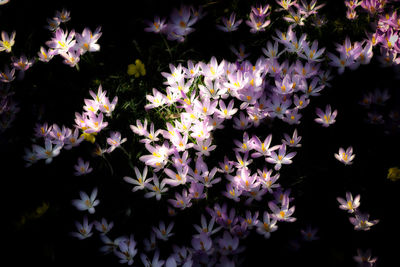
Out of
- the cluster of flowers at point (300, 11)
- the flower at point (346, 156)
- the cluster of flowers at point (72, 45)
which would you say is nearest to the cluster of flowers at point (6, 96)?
the cluster of flowers at point (72, 45)

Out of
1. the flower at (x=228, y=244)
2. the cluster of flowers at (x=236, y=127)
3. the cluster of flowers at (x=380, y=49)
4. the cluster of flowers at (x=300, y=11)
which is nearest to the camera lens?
the flower at (x=228, y=244)

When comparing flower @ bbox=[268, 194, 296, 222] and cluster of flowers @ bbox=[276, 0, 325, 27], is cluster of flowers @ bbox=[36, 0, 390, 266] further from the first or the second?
cluster of flowers @ bbox=[276, 0, 325, 27]

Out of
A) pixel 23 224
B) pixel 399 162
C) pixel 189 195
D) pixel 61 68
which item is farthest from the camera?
pixel 61 68

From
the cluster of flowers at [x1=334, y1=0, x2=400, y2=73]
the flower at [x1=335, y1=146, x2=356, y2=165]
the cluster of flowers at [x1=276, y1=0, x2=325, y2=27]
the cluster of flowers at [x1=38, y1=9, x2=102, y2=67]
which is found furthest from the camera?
the cluster of flowers at [x1=276, y1=0, x2=325, y2=27]

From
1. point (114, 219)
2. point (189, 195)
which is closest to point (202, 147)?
point (189, 195)

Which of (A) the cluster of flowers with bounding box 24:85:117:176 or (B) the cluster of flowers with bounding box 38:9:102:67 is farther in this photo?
(B) the cluster of flowers with bounding box 38:9:102:67

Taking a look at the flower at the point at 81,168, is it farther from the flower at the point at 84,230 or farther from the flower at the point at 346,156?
the flower at the point at 346,156

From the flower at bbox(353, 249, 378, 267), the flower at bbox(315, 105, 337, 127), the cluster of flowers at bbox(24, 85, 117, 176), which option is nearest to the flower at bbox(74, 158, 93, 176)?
the cluster of flowers at bbox(24, 85, 117, 176)

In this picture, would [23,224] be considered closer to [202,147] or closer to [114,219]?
[114,219]
